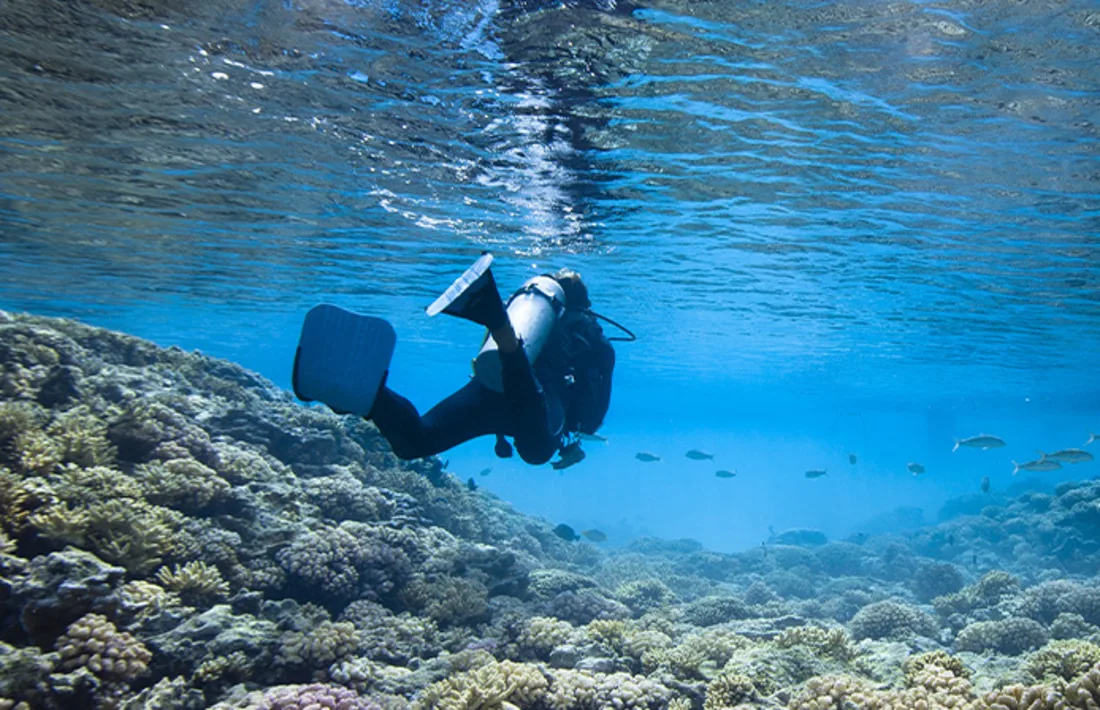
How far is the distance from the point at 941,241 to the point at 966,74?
8.46 metres

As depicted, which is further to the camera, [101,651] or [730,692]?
[730,692]

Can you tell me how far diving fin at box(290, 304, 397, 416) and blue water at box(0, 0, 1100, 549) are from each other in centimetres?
556

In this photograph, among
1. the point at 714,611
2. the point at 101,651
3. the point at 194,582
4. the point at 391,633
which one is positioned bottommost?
the point at 714,611

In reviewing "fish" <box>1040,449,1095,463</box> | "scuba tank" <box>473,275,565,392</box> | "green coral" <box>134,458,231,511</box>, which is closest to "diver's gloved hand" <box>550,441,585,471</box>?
"scuba tank" <box>473,275,565,392</box>

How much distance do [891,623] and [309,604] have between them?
10.7 meters

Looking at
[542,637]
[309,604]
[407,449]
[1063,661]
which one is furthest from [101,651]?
[1063,661]

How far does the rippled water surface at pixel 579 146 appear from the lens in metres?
8.67

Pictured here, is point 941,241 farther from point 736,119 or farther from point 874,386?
point 874,386

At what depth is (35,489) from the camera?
6496 mm

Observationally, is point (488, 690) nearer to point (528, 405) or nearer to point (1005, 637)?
point (528, 405)

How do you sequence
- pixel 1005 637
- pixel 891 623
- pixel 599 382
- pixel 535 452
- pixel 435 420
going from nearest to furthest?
pixel 435 420 < pixel 535 452 < pixel 599 382 < pixel 1005 637 < pixel 891 623

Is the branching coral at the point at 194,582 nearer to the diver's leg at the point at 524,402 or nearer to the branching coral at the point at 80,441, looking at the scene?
the branching coral at the point at 80,441

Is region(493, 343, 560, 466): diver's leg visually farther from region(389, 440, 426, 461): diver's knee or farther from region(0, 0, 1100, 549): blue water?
region(0, 0, 1100, 549): blue water

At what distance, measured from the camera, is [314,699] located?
5223 millimetres
